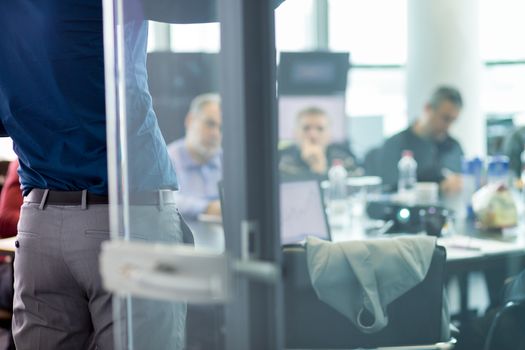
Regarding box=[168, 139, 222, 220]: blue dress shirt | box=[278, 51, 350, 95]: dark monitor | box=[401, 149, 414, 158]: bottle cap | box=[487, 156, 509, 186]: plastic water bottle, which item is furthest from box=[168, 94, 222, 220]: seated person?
box=[278, 51, 350, 95]: dark monitor

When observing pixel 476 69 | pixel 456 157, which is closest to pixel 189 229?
pixel 456 157

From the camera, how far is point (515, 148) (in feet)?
17.0

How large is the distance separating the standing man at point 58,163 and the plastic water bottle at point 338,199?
5.54 ft

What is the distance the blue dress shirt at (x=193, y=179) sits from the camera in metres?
1.14

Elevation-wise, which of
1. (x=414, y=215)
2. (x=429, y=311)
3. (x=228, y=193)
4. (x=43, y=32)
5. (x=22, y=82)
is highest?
(x=43, y=32)

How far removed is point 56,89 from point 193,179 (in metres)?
0.58

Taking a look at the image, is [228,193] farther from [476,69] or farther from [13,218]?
[476,69]

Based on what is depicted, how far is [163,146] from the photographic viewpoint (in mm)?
1330

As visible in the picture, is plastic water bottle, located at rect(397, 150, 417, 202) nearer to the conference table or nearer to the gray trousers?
the conference table

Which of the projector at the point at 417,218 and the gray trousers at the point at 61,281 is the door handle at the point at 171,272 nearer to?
the gray trousers at the point at 61,281

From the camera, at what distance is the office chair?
2578mm

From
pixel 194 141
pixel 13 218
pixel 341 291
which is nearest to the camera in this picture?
pixel 194 141

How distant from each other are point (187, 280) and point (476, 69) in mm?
6510

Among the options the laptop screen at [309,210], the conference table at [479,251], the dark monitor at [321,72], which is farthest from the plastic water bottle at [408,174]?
the dark monitor at [321,72]
